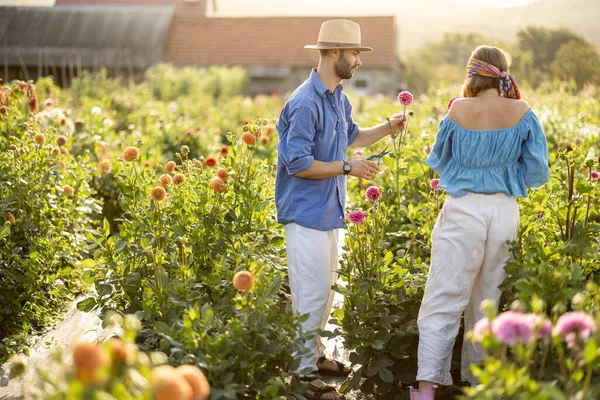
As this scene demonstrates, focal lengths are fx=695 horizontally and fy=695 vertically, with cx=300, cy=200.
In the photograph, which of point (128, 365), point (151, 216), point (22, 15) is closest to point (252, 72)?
point (22, 15)

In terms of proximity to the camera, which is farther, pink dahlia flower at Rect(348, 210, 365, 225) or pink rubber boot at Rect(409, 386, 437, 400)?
pink dahlia flower at Rect(348, 210, 365, 225)

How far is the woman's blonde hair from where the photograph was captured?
3.03 meters

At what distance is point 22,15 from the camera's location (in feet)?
107

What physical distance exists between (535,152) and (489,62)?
0.44 metres

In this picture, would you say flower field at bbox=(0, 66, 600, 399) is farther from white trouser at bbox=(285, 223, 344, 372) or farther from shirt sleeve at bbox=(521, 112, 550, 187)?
shirt sleeve at bbox=(521, 112, 550, 187)

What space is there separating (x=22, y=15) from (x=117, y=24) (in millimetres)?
4940

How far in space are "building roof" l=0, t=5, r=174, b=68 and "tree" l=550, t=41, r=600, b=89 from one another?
1801 cm

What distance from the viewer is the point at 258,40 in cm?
3045

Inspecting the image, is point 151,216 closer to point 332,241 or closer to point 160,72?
point 332,241

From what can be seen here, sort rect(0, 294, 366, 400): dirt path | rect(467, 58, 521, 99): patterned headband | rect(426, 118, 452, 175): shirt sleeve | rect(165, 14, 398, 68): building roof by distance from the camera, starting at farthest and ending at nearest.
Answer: rect(165, 14, 398, 68): building roof, rect(0, 294, 366, 400): dirt path, rect(426, 118, 452, 175): shirt sleeve, rect(467, 58, 521, 99): patterned headband

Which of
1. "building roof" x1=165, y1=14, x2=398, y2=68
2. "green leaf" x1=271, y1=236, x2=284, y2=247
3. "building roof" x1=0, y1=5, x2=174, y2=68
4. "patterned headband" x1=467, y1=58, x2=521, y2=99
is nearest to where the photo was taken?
"patterned headband" x1=467, y1=58, x2=521, y2=99

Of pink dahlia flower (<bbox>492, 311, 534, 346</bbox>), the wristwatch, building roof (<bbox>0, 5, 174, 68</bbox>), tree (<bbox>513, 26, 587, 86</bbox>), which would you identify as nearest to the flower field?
pink dahlia flower (<bbox>492, 311, 534, 346</bbox>)

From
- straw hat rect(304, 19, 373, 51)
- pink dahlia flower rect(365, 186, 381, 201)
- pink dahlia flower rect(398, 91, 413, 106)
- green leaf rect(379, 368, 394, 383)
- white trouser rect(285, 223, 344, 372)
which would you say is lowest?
green leaf rect(379, 368, 394, 383)

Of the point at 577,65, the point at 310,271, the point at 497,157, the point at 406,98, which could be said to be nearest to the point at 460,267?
the point at 497,157
